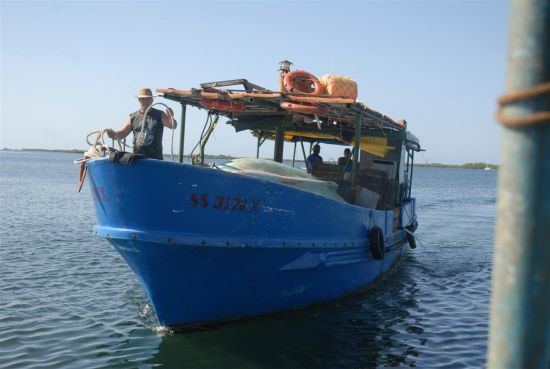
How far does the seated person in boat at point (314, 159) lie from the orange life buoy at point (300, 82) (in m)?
2.85

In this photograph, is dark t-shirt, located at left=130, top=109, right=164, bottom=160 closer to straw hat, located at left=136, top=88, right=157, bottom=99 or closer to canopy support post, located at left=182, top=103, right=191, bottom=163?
straw hat, located at left=136, top=88, right=157, bottom=99

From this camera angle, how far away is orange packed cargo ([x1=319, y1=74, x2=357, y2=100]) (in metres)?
8.70

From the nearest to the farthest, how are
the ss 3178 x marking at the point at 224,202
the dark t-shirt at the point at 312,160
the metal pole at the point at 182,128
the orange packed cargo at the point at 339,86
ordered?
the ss 3178 x marking at the point at 224,202 → the orange packed cargo at the point at 339,86 → the metal pole at the point at 182,128 → the dark t-shirt at the point at 312,160

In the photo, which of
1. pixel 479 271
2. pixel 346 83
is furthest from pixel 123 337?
pixel 479 271

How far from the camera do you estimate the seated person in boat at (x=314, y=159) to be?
1160cm

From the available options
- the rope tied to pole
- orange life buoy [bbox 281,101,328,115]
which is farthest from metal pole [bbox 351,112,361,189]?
the rope tied to pole

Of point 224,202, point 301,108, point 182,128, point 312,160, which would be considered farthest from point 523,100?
point 312,160

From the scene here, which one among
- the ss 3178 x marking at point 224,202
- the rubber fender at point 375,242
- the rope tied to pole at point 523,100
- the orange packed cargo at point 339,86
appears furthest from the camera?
the rubber fender at point 375,242

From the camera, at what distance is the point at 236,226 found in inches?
248

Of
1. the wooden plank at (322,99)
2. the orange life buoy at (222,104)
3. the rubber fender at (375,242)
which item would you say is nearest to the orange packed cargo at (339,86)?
the wooden plank at (322,99)

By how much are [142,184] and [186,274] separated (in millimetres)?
1264

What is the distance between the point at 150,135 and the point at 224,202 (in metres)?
1.46

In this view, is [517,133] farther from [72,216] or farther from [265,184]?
[72,216]

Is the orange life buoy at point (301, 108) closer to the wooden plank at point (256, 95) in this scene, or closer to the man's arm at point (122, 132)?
the wooden plank at point (256, 95)
